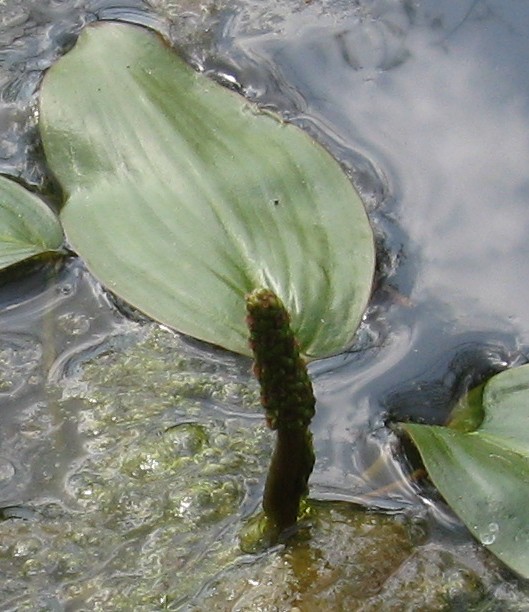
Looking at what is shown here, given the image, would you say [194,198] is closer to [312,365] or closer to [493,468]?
[312,365]

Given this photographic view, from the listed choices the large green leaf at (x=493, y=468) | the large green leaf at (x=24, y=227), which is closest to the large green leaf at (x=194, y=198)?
the large green leaf at (x=24, y=227)

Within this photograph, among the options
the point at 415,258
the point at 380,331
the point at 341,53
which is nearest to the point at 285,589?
the point at 380,331

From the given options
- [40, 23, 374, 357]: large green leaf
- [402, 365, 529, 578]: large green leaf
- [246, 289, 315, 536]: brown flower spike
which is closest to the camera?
[246, 289, 315, 536]: brown flower spike

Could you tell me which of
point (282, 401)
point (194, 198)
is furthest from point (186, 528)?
point (194, 198)

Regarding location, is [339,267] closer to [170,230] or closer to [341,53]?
[170,230]

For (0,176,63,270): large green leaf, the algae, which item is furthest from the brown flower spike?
(0,176,63,270): large green leaf

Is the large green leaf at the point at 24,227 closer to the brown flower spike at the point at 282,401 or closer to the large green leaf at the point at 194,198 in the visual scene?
the large green leaf at the point at 194,198

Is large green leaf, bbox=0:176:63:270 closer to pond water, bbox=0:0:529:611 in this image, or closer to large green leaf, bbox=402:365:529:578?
pond water, bbox=0:0:529:611

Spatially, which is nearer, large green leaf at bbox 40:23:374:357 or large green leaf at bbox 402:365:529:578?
large green leaf at bbox 402:365:529:578
